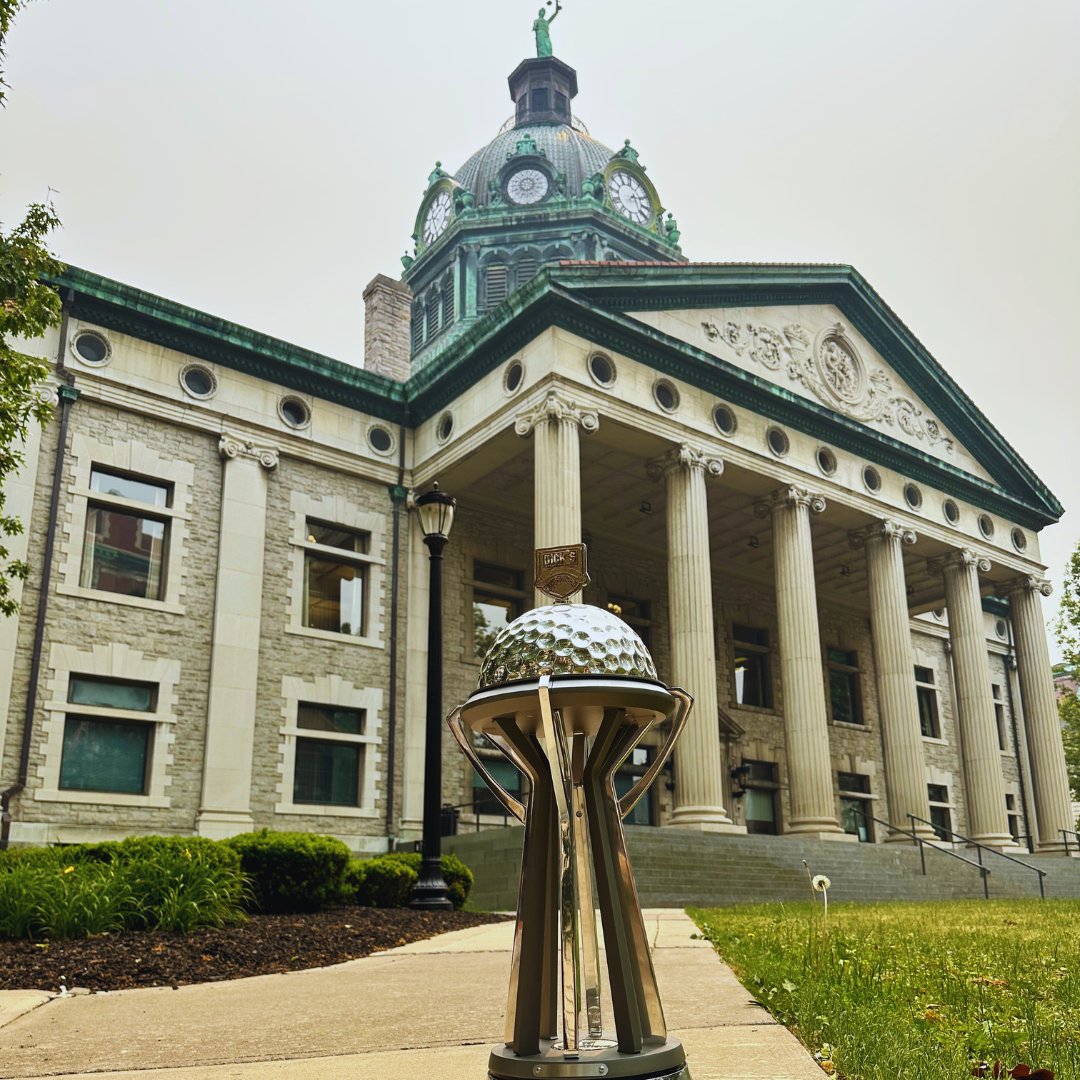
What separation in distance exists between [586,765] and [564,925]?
50cm

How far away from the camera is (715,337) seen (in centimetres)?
2716

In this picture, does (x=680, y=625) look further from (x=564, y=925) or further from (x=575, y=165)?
(x=575, y=165)

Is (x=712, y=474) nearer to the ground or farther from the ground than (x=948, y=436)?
nearer to the ground

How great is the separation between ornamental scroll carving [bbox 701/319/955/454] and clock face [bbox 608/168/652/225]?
16713 millimetres

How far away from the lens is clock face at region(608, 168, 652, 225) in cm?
4520

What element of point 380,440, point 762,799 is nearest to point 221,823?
point 380,440

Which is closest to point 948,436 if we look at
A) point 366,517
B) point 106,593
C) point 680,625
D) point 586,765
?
point 680,625

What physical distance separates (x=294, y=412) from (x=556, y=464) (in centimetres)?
701

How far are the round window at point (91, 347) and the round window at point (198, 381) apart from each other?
1.68 m

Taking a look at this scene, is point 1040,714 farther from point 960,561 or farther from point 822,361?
point 822,361

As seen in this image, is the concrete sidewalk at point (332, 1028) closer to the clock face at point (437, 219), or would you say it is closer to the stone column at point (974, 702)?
the stone column at point (974, 702)

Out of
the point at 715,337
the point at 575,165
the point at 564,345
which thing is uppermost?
the point at 575,165

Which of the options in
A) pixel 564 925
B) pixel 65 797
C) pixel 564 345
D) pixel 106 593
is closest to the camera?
pixel 564 925

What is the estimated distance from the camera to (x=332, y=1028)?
5488 mm
